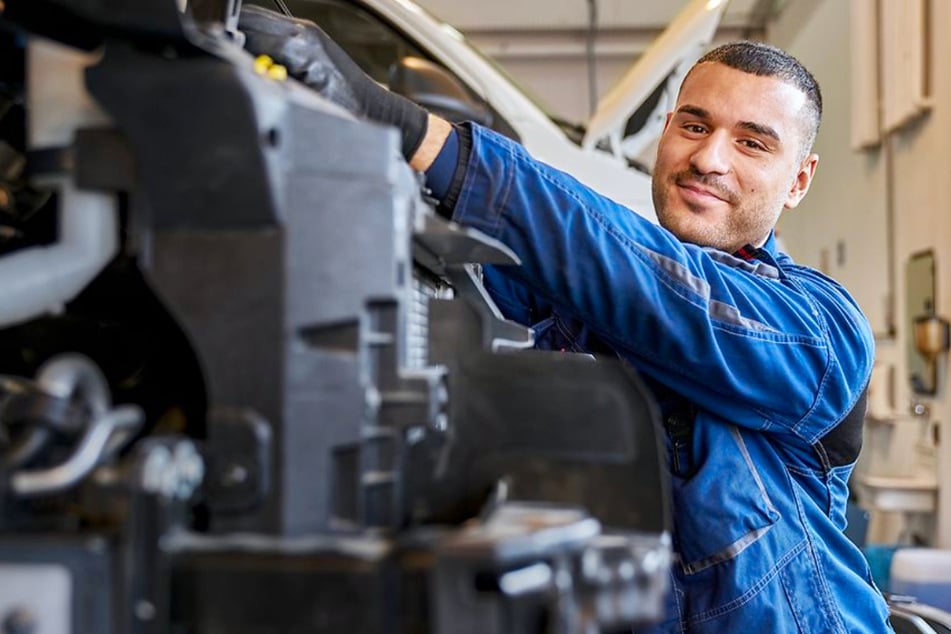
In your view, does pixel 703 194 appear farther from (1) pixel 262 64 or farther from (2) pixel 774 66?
(1) pixel 262 64

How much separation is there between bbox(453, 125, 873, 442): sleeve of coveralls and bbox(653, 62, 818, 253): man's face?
205 millimetres

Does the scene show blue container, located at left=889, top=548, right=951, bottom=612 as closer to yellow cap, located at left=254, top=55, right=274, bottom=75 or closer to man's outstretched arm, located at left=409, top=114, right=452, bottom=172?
man's outstretched arm, located at left=409, top=114, right=452, bottom=172

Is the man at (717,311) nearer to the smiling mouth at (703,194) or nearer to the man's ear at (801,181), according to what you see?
the smiling mouth at (703,194)

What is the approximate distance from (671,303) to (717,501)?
302mm

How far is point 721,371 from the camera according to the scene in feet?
4.04

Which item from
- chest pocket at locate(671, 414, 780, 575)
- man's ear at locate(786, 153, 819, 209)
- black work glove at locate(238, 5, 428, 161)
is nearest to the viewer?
black work glove at locate(238, 5, 428, 161)

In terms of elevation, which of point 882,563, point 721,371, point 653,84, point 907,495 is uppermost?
point 653,84

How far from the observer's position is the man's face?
5.20 ft

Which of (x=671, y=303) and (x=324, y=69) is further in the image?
(x=671, y=303)

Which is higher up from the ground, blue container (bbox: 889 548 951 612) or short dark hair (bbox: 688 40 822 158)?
short dark hair (bbox: 688 40 822 158)

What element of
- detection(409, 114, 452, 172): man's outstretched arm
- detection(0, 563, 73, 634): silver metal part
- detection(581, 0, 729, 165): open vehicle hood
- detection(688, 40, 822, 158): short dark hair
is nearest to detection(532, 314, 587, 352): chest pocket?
detection(409, 114, 452, 172): man's outstretched arm

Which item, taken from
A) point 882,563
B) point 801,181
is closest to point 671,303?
point 801,181

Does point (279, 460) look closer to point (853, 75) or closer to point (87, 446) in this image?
point (87, 446)

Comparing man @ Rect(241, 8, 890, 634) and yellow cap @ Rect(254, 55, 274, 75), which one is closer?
yellow cap @ Rect(254, 55, 274, 75)
